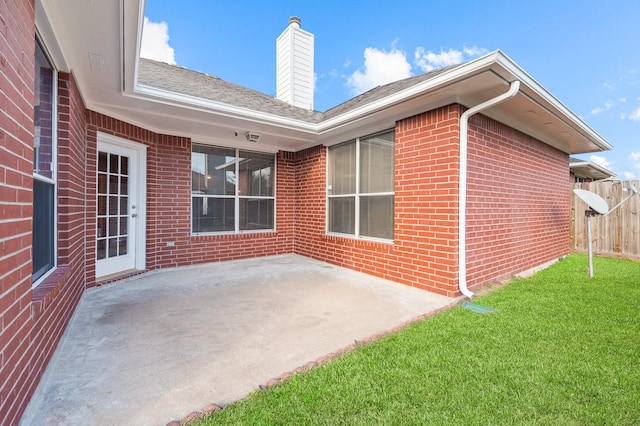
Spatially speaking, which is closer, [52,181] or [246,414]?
[246,414]

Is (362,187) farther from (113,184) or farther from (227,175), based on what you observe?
(113,184)

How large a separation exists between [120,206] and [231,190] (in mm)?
2015

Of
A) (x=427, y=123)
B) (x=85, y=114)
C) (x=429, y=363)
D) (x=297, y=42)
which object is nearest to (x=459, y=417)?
(x=429, y=363)

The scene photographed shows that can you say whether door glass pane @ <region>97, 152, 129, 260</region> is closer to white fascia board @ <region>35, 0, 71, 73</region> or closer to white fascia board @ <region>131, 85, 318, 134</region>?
white fascia board @ <region>131, 85, 318, 134</region>

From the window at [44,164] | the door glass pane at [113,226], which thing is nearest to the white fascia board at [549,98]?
the window at [44,164]

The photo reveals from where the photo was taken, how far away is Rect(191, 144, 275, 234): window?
19.2 ft

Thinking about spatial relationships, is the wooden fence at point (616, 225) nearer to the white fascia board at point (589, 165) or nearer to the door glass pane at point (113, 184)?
the white fascia board at point (589, 165)

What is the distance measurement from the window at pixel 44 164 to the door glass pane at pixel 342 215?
13.8 ft

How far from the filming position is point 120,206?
15.7 ft

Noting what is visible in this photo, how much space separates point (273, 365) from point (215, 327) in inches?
38.2

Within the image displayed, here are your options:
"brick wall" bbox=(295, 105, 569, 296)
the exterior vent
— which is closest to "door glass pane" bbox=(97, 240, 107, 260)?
the exterior vent

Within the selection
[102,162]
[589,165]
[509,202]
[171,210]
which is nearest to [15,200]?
[102,162]

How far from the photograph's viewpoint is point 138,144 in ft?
16.3

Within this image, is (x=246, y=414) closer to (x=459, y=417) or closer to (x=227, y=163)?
(x=459, y=417)
